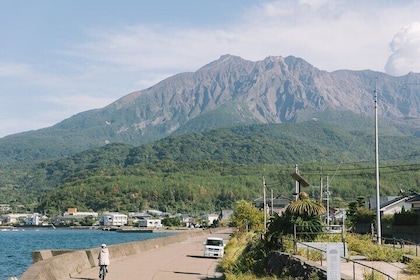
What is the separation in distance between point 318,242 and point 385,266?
428 cm

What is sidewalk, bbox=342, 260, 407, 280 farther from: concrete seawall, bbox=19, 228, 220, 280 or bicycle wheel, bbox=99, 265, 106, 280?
concrete seawall, bbox=19, 228, 220, 280

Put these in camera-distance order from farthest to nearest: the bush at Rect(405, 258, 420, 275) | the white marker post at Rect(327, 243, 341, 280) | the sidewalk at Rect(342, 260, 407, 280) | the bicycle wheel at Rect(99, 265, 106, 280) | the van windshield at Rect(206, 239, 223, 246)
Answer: the van windshield at Rect(206, 239, 223, 246)
the bicycle wheel at Rect(99, 265, 106, 280)
the bush at Rect(405, 258, 420, 275)
the sidewalk at Rect(342, 260, 407, 280)
the white marker post at Rect(327, 243, 341, 280)

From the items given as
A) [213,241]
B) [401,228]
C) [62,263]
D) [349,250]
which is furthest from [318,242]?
[401,228]

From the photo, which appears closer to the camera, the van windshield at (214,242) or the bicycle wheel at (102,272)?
the bicycle wheel at (102,272)

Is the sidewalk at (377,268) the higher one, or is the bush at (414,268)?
the bush at (414,268)

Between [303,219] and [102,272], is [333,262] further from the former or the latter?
[303,219]

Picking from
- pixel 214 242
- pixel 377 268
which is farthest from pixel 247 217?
pixel 377 268

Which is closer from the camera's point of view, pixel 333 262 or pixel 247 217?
pixel 333 262

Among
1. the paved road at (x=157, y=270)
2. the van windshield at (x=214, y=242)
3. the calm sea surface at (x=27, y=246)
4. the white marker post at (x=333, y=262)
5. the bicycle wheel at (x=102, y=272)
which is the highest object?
the white marker post at (x=333, y=262)

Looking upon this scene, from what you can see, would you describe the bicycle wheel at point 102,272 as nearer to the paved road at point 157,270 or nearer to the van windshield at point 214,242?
the paved road at point 157,270

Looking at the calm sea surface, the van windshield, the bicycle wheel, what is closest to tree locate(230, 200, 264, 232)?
the calm sea surface

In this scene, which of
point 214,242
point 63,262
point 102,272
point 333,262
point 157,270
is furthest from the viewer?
point 214,242

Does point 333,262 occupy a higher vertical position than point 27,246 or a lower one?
higher

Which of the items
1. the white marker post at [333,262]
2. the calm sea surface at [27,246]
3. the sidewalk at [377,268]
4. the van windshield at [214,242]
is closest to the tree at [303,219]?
the sidewalk at [377,268]
